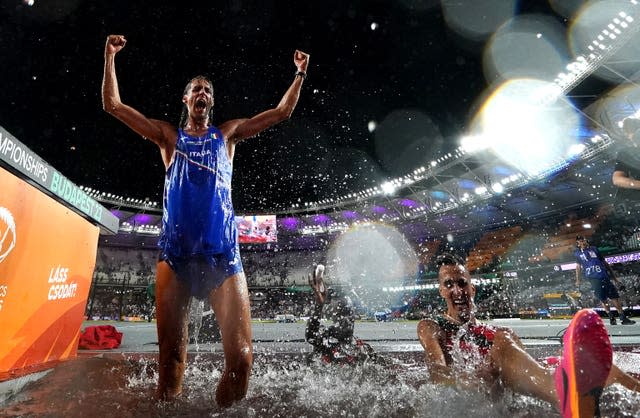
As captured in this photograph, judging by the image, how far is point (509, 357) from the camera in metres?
2.32

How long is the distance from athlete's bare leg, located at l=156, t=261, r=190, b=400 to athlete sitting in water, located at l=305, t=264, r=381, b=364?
1880 millimetres

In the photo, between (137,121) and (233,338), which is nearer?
(233,338)

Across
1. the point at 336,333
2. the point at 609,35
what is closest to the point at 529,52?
the point at 609,35

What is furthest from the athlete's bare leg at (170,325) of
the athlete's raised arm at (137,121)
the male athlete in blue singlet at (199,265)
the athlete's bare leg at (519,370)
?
the athlete's bare leg at (519,370)

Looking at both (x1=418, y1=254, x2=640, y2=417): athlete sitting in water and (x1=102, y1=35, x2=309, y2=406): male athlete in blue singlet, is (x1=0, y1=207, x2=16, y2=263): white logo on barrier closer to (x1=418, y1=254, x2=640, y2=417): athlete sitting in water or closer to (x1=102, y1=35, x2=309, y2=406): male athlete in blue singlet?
(x1=102, y1=35, x2=309, y2=406): male athlete in blue singlet

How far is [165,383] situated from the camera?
226 centimetres

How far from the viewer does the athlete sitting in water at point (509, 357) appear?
160cm

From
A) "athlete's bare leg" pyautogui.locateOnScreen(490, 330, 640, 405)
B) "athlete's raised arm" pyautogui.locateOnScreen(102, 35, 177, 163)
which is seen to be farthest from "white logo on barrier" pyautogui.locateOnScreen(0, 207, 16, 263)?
"athlete's bare leg" pyautogui.locateOnScreen(490, 330, 640, 405)

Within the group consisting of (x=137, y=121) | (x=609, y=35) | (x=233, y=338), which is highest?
(x=609, y=35)

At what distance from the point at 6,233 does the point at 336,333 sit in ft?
11.2

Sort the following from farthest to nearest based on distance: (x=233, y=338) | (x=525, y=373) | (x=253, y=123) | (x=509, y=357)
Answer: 1. (x=253, y=123)
2. (x=509, y=357)
3. (x=525, y=373)
4. (x=233, y=338)

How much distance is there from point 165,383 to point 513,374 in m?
2.17

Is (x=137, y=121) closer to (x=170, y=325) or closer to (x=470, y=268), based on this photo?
(x=170, y=325)

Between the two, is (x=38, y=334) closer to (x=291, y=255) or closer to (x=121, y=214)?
(x=121, y=214)
